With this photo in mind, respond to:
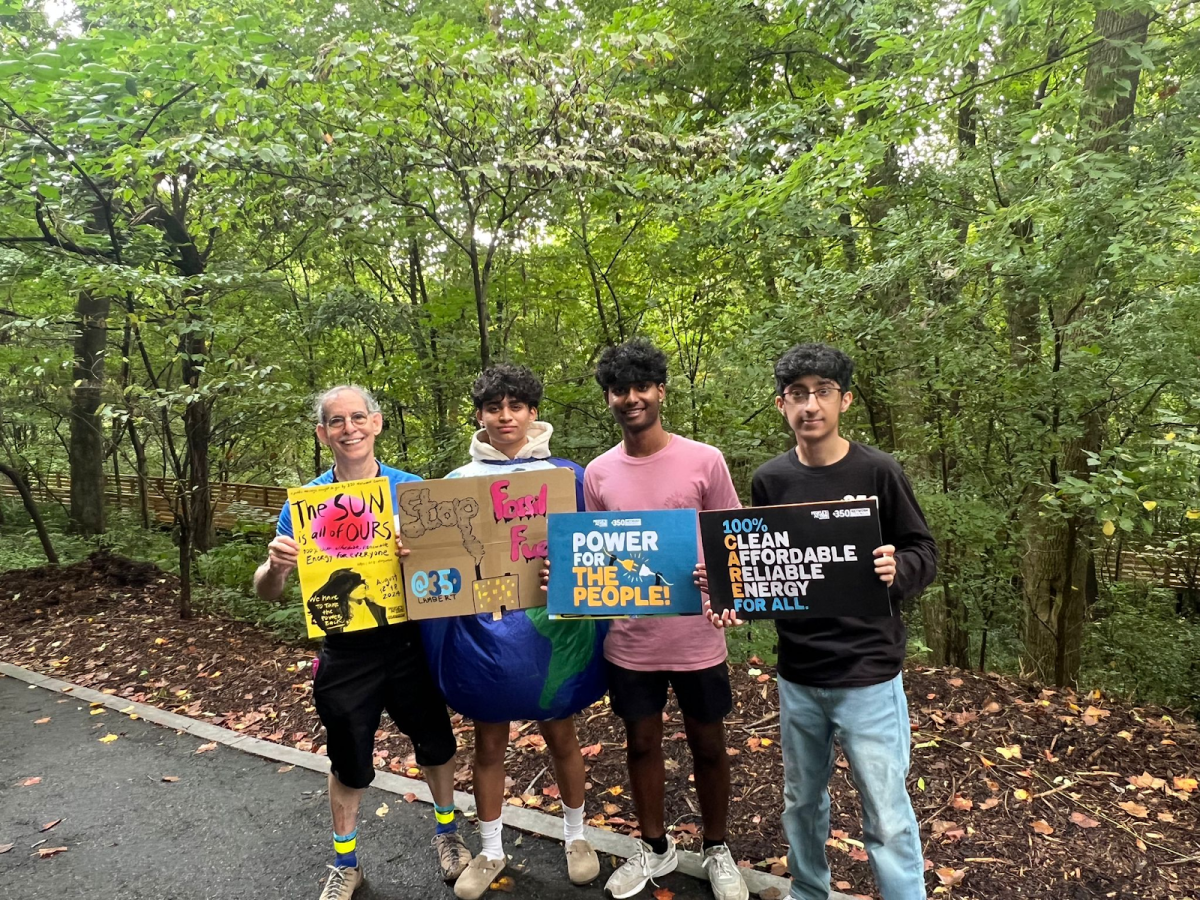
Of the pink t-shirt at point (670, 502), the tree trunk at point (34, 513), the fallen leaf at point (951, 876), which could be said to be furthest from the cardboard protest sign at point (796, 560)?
the tree trunk at point (34, 513)

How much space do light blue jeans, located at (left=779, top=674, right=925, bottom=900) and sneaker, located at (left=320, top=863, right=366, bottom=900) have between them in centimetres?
212

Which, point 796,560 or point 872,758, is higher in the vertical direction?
point 796,560

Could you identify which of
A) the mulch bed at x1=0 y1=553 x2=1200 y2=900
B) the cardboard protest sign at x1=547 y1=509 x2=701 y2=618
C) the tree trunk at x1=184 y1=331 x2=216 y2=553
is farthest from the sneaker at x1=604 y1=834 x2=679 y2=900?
the tree trunk at x1=184 y1=331 x2=216 y2=553

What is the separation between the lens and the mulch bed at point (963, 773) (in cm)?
298

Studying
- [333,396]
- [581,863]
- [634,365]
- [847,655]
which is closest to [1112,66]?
[634,365]

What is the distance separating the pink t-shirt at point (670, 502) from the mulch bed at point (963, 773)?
4.16ft

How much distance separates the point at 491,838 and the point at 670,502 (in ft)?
6.07

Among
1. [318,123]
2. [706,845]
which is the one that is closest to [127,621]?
[318,123]

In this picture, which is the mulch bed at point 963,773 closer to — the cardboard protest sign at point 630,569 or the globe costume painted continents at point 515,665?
the globe costume painted continents at point 515,665

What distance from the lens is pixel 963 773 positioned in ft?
12.1

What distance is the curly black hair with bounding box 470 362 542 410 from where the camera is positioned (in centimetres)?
278

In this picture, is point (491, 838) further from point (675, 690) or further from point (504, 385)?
point (504, 385)

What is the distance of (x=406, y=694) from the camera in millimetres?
2920

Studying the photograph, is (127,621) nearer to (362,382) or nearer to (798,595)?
(362,382)
